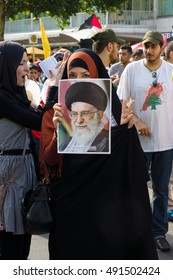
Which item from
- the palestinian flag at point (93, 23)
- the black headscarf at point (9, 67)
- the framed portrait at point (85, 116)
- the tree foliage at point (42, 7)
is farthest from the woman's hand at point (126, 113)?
the tree foliage at point (42, 7)

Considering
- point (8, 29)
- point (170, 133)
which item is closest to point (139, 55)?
point (170, 133)

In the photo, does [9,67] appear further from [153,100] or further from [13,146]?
[153,100]

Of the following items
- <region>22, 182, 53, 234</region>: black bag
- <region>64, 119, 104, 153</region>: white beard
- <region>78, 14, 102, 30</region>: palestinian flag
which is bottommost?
<region>22, 182, 53, 234</region>: black bag

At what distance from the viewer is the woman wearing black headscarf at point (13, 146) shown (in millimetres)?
3654

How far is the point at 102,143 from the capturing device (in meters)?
3.23

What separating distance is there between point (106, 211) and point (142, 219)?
0.72 ft

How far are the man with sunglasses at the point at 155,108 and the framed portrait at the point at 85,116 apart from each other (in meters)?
2.22

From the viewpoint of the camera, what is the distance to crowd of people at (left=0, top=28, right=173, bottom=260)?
326 cm

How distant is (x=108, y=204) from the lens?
3.40 metres

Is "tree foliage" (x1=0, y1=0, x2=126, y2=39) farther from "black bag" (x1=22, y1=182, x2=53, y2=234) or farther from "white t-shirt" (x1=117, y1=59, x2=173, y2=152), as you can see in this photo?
"black bag" (x1=22, y1=182, x2=53, y2=234)

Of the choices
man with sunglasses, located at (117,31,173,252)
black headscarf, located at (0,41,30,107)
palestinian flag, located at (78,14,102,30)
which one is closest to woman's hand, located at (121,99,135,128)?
black headscarf, located at (0,41,30,107)

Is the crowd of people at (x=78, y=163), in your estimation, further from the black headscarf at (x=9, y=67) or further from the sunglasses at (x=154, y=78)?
the sunglasses at (x=154, y=78)

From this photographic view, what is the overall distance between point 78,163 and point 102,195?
0.73ft

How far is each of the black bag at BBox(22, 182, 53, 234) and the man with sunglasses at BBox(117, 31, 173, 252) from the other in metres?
2.14
